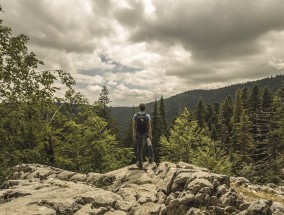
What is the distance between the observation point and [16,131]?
16062 mm

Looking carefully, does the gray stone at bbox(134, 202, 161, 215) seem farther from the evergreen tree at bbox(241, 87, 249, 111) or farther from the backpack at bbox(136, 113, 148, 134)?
the evergreen tree at bbox(241, 87, 249, 111)

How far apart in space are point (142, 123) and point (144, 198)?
4221mm

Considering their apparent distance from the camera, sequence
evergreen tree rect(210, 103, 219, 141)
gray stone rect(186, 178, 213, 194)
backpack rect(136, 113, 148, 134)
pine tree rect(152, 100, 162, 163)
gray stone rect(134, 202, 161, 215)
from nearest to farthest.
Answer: gray stone rect(134, 202, 161, 215) < gray stone rect(186, 178, 213, 194) < backpack rect(136, 113, 148, 134) < pine tree rect(152, 100, 162, 163) < evergreen tree rect(210, 103, 219, 141)

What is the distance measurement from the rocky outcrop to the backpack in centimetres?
237

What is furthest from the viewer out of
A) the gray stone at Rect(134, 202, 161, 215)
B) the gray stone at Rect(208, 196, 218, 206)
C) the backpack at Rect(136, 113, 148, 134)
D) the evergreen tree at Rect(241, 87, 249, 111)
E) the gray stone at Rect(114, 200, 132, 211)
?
the evergreen tree at Rect(241, 87, 249, 111)

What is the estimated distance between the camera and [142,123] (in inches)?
543

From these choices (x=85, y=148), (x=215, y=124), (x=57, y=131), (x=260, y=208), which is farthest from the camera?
(x=215, y=124)

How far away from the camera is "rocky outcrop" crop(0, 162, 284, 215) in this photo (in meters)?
8.94

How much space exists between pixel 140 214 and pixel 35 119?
12412 mm

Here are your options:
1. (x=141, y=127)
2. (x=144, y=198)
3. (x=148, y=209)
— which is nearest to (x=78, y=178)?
(x=141, y=127)

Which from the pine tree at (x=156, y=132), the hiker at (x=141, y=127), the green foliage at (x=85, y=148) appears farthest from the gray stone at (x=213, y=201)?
the pine tree at (x=156, y=132)

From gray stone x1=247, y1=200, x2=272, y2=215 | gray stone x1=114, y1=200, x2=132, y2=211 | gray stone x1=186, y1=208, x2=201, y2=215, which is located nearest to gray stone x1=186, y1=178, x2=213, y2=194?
gray stone x1=186, y1=208, x2=201, y2=215

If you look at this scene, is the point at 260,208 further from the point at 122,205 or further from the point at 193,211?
the point at 122,205

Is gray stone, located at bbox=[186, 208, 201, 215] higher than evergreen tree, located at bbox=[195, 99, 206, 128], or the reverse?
evergreen tree, located at bbox=[195, 99, 206, 128]
